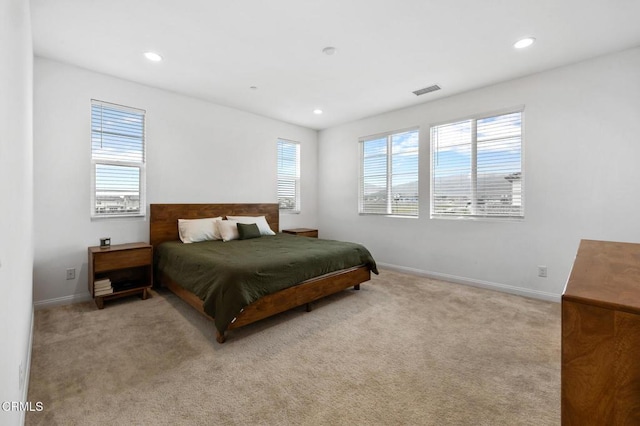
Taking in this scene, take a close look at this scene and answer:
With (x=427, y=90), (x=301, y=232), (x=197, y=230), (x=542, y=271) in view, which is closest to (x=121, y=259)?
→ (x=197, y=230)

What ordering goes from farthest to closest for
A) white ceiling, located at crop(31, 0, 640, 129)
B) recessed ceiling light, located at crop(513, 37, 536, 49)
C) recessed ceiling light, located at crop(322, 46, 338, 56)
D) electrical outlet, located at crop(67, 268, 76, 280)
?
electrical outlet, located at crop(67, 268, 76, 280) → recessed ceiling light, located at crop(322, 46, 338, 56) → recessed ceiling light, located at crop(513, 37, 536, 49) → white ceiling, located at crop(31, 0, 640, 129)

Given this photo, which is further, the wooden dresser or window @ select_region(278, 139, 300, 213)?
window @ select_region(278, 139, 300, 213)

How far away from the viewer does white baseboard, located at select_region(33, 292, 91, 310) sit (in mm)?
3090

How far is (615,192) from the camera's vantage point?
2.98 metres

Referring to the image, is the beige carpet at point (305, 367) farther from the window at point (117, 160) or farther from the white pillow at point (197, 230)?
the window at point (117, 160)

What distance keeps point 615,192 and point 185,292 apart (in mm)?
4674

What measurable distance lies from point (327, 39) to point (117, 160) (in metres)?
2.98

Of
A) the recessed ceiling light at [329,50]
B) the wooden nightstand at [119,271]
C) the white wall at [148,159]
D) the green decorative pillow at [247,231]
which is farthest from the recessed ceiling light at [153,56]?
the green decorative pillow at [247,231]

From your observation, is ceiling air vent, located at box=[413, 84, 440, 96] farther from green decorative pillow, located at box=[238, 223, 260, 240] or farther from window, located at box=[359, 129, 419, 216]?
green decorative pillow, located at box=[238, 223, 260, 240]

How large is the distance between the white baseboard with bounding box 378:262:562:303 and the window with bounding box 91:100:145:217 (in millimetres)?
4009

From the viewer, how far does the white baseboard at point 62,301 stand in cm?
309

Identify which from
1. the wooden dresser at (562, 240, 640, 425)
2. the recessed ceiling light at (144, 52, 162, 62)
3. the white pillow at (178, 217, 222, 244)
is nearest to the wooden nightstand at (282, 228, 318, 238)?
the white pillow at (178, 217, 222, 244)

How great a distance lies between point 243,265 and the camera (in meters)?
2.55

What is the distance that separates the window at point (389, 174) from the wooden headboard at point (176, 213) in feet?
6.79
